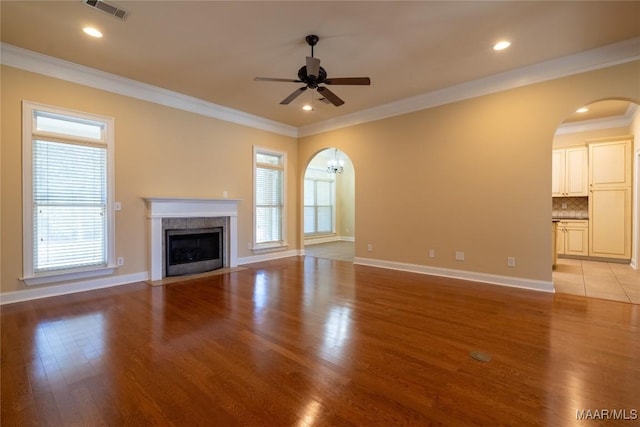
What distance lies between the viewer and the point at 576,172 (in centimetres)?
638

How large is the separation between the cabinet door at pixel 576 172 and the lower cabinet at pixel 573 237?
64 centimetres

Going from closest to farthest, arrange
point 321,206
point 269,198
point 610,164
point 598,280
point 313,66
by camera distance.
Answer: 1. point 313,66
2. point 598,280
3. point 610,164
4. point 269,198
5. point 321,206

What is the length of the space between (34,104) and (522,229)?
681 cm

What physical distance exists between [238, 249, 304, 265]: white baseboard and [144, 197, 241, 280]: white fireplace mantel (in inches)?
14.6

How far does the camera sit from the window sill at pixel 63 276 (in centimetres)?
370

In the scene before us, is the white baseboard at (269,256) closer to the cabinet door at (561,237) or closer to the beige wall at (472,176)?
the beige wall at (472,176)

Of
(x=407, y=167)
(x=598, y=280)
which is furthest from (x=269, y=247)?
(x=598, y=280)

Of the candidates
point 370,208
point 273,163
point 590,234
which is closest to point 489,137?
point 370,208

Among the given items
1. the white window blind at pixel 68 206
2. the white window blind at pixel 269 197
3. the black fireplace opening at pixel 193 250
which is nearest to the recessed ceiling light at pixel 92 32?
the white window blind at pixel 68 206

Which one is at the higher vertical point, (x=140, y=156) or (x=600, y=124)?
(x=600, y=124)

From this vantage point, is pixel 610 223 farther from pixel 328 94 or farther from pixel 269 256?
pixel 269 256

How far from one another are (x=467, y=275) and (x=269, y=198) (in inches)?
171

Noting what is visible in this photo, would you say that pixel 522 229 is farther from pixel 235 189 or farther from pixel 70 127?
pixel 70 127

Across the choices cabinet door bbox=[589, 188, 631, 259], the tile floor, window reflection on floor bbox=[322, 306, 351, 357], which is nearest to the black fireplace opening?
window reflection on floor bbox=[322, 306, 351, 357]
